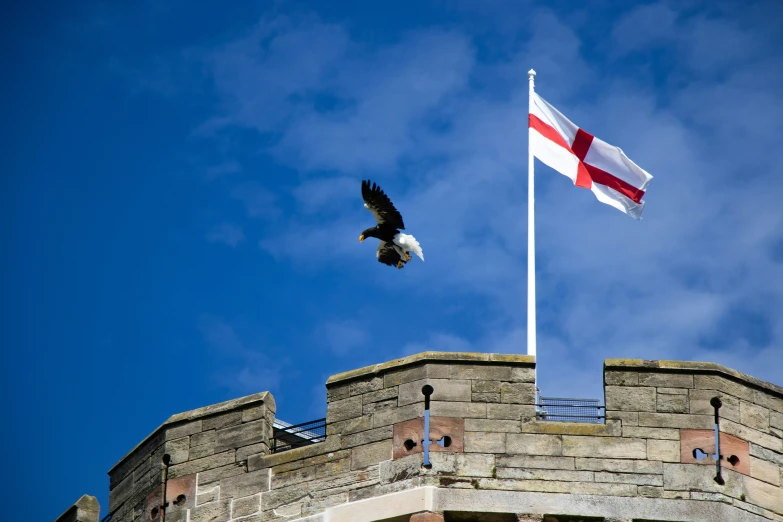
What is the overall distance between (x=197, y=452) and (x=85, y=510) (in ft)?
9.38

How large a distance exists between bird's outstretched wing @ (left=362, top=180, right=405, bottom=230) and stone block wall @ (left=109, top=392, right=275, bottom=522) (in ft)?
18.6

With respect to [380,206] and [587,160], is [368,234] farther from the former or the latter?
[587,160]

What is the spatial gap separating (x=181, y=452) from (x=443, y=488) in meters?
4.29

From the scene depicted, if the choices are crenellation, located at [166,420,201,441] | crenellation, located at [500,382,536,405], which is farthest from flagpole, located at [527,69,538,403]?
crenellation, located at [166,420,201,441]

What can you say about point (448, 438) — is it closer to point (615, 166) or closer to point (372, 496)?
point (372, 496)

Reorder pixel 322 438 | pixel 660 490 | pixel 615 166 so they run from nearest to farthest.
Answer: pixel 660 490 → pixel 322 438 → pixel 615 166

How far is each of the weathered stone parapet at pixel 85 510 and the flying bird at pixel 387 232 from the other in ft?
20.8

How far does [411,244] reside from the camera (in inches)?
1218

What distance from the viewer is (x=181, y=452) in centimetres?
2616

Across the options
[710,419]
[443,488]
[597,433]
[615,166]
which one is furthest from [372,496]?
[615,166]

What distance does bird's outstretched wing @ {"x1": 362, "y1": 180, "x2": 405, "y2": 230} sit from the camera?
30.5 meters

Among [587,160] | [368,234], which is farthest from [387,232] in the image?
[587,160]

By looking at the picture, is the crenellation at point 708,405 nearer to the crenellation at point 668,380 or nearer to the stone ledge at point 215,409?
the crenellation at point 668,380

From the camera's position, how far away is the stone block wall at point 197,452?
25.6m
